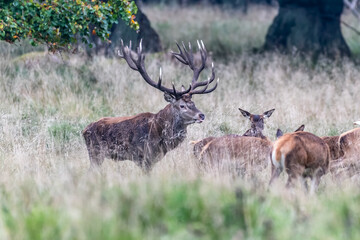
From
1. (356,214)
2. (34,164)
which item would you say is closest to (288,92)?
(34,164)

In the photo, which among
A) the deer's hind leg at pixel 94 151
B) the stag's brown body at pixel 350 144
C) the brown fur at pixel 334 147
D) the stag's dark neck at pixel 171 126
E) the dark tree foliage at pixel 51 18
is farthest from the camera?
the dark tree foliage at pixel 51 18

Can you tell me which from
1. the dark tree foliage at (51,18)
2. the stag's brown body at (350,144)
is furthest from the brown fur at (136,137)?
the stag's brown body at (350,144)

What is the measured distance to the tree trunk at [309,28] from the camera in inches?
798

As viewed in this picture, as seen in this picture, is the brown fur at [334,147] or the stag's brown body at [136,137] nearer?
the brown fur at [334,147]

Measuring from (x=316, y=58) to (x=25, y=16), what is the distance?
34.2 ft

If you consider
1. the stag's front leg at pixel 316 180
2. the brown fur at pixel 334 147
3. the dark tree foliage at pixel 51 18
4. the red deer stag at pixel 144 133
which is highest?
the dark tree foliage at pixel 51 18

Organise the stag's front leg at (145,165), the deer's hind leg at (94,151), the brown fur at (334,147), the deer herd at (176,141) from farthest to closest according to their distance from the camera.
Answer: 1. the deer's hind leg at (94,151)
2. the brown fur at (334,147)
3. the deer herd at (176,141)
4. the stag's front leg at (145,165)

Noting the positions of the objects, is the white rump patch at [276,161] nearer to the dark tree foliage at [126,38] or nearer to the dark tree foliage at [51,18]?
the dark tree foliage at [51,18]

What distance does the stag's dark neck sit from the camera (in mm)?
9398

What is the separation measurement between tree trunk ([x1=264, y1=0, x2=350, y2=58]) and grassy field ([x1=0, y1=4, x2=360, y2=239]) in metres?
1.21

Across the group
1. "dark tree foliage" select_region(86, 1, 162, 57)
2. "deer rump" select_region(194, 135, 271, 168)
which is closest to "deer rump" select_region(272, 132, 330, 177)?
"deer rump" select_region(194, 135, 271, 168)

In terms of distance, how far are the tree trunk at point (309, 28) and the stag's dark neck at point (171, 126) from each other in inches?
424

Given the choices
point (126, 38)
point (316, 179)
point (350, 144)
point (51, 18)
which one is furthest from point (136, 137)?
point (126, 38)

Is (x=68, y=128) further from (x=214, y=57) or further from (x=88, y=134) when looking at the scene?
(x=214, y=57)
